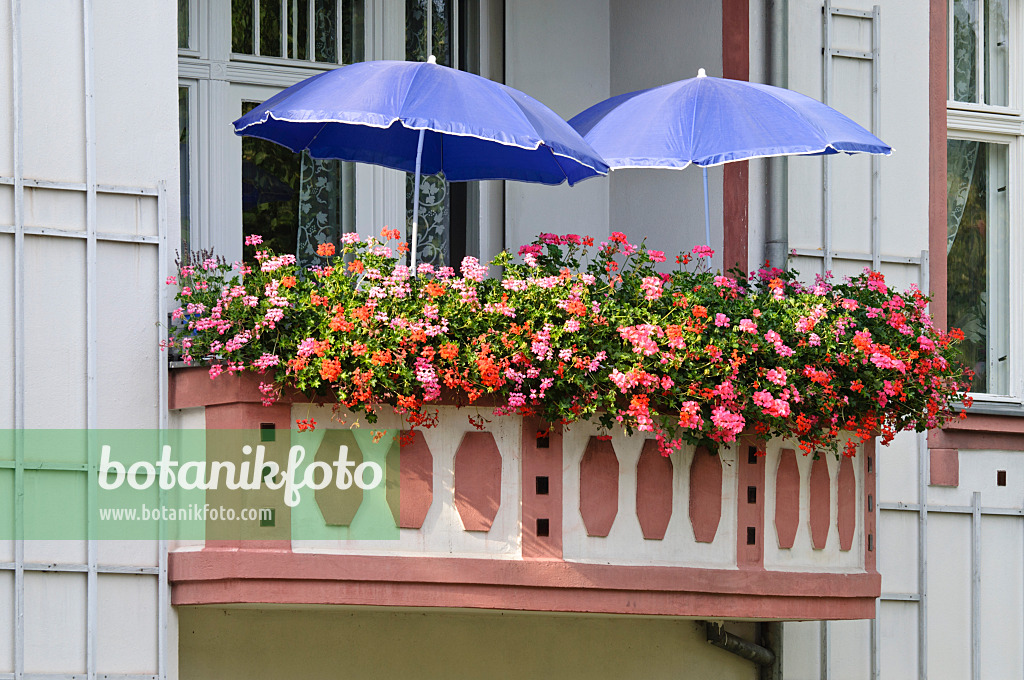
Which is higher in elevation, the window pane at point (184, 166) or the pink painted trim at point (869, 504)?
the window pane at point (184, 166)

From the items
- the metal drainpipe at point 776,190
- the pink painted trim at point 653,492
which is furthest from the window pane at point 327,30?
the pink painted trim at point 653,492

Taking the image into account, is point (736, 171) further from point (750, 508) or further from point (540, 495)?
point (540, 495)

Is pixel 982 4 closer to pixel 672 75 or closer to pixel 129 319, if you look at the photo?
pixel 672 75

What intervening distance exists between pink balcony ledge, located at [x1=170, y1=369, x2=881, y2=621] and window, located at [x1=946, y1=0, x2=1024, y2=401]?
252cm

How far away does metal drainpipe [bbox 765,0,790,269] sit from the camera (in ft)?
28.8

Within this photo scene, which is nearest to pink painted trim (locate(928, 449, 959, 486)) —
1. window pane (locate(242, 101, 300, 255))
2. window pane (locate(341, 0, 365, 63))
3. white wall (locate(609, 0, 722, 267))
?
white wall (locate(609, 0, 722, 267))

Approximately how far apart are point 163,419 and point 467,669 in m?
2.30

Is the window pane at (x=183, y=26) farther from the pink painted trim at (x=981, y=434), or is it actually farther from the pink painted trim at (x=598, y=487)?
the pink painted trim at (x=981, y=434)

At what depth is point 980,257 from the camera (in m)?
9.60

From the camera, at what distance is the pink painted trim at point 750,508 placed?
7.46 m

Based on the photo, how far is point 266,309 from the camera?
6910 millimetres

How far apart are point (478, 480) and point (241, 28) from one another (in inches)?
136

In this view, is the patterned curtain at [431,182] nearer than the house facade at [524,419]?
No

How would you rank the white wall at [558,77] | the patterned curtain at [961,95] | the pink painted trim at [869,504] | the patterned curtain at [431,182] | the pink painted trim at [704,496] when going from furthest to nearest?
1. the patterned curtain at [961,95]
2. the white wall at [558,77]
3. the patterned curtain at [431,182]
4. the pink painted trim at [869,504]
5. the pink painted trim at [704,496]
